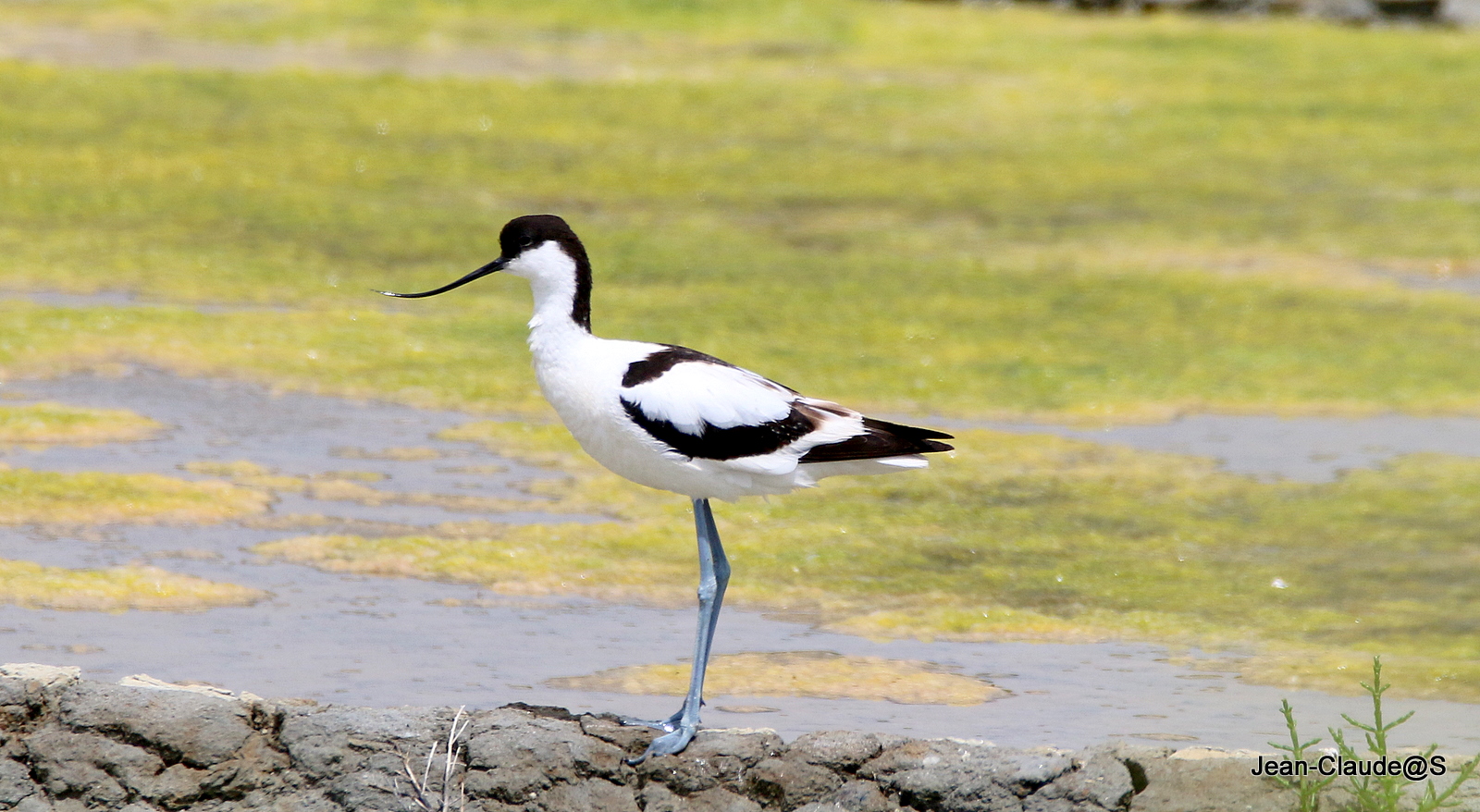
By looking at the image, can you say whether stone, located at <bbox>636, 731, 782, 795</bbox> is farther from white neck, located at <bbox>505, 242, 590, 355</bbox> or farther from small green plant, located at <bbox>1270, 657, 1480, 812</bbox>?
small green plant, located at <bbox>1270, 657, 1480, 812</bbox>

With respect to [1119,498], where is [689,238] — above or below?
above

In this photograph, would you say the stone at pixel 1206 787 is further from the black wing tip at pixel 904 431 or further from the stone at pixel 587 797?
the stone at pixel 587 797

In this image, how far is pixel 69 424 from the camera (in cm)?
1105

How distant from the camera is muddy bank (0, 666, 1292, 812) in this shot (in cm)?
611

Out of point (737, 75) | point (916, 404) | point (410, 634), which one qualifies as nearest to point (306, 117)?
point (737, 75)

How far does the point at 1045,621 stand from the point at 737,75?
1829 centimetres

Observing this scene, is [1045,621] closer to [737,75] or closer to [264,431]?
[264,431]

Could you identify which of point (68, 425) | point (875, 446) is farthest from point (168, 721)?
point (68, 425)

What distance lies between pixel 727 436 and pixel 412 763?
1.36 m

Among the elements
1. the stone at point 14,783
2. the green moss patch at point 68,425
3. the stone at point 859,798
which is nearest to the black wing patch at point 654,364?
the stone at point 859,798

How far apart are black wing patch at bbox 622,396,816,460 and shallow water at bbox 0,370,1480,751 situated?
1.38 meters

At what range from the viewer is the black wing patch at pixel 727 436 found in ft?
19.3

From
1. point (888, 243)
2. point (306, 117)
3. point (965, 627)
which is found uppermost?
point (306, 117)

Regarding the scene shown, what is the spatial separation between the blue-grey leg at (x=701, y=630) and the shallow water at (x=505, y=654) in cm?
98
